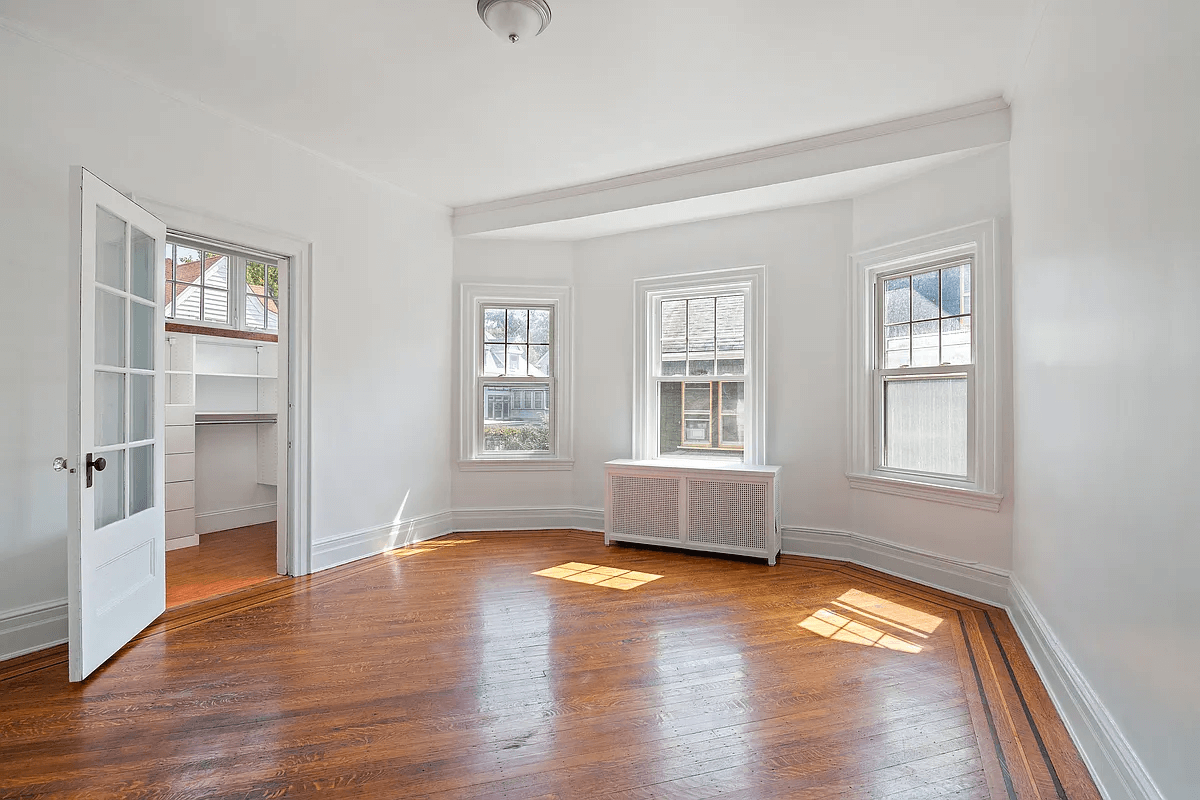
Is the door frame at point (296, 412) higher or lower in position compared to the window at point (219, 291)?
lower

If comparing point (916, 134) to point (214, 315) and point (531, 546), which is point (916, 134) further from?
point (214, 315)

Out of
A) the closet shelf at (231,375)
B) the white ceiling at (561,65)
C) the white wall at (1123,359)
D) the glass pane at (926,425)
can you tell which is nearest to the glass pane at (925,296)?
the glass pane at (926,425)

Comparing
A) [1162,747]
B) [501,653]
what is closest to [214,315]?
[501,653]

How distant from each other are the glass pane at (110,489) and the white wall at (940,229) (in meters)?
4.54

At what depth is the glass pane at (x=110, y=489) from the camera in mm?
2875

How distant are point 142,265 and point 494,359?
9.77 feet

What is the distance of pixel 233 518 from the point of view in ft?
19.5

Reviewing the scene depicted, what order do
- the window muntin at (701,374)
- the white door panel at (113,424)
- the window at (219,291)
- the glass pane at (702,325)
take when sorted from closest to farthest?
the white door panel at (113,424) → the window muntin at (701,374) → the glass pane at (702,325) → the window at (219,291)

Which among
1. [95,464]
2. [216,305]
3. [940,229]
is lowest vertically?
[95,464]

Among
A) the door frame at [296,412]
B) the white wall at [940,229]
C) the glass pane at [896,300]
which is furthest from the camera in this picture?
the glass pane at [896,300]

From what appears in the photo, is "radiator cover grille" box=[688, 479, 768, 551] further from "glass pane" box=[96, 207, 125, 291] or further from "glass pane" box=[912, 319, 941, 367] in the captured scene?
"glass pane" box=[96, 207, 125, 291]

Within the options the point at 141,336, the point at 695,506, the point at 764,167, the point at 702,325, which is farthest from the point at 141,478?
the point at 764,167

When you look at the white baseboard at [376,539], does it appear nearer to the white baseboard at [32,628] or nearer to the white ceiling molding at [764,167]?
the white baseboard at [32,628]

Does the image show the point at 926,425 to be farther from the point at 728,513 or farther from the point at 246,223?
the point at 246,223
